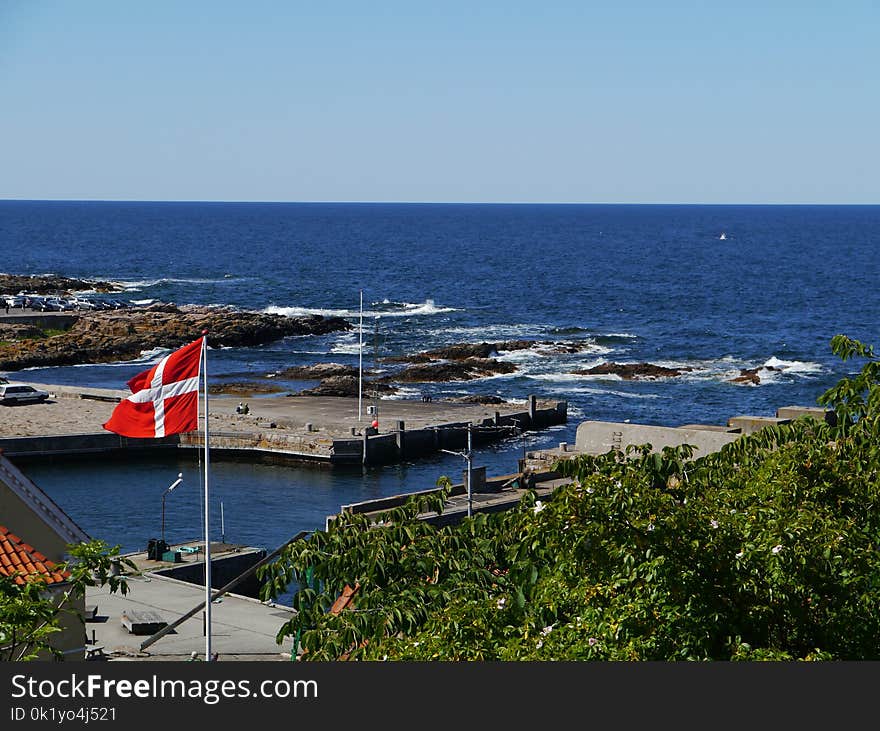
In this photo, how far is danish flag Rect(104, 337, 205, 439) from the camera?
21703mm

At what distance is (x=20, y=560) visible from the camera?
1820cm

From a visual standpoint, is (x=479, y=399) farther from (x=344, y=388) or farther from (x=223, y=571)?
(x=223, y=571)

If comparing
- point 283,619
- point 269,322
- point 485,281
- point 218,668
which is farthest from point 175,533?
point 485,281

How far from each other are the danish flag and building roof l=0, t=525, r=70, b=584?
11.2 feet

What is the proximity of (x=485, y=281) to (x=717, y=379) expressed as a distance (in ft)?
259

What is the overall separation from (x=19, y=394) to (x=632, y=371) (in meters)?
41.7

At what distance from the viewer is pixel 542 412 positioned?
7625 cm

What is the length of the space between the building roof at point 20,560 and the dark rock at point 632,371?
7646cm

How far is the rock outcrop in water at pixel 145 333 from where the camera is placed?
326ft

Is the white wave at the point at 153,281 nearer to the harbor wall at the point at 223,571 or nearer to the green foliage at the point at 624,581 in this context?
the harbor wall at the point at 223,571

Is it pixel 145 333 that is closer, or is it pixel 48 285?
pixel 145 333

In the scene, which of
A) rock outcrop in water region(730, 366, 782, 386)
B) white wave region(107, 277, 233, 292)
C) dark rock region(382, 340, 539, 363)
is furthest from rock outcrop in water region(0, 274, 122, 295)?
rock outcrop in water region(730, 366, 782, 386)

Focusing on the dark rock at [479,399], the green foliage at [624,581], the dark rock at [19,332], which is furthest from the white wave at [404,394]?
the green foliage at [624,581]

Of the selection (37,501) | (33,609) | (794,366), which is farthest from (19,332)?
(33,609)
